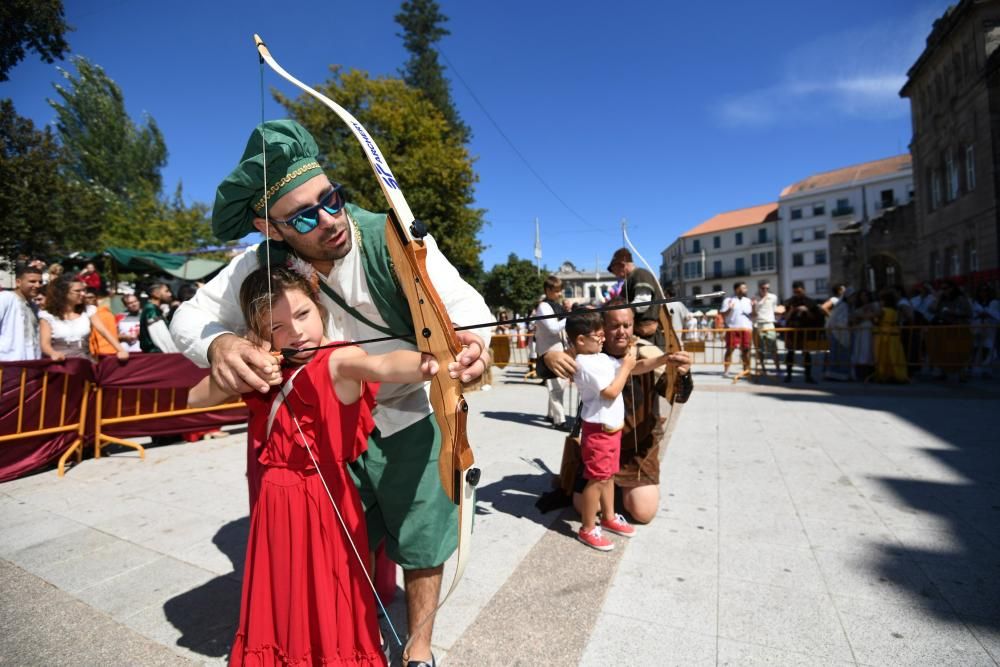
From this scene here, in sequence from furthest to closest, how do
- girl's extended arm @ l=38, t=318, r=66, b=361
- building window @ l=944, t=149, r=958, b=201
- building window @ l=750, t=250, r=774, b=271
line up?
building window @ l=750, t=250, r=774, b=271
building window @ l=944, t=149, r=958, b=201
girl's extended arm @ l=38, t=318, r=66, b=361

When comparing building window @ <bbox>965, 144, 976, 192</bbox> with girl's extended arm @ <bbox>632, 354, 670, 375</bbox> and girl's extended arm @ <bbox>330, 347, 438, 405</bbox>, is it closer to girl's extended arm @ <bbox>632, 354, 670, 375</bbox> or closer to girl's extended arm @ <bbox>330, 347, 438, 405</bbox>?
girl's extended arm @ <bbox>632, 354, 670, 375</bbox>

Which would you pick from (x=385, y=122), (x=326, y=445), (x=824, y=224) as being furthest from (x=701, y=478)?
(x=824, y=224)

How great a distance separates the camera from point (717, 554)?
2.71 m

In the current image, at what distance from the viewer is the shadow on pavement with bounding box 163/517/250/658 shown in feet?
6.70

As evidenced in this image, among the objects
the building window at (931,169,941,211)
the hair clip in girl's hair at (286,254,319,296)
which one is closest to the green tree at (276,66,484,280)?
the hair clip in girl's hair at (286,254,319,296)

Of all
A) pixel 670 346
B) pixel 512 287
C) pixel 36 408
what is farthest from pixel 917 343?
pixel 512 287

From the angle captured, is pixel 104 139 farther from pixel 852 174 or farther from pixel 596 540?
pixel 852 174

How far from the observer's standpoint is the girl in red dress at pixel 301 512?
1.49 metres

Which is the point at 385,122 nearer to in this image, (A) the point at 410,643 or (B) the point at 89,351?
(B) the point at 89,351

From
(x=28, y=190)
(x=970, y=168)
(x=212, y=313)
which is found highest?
(x=970, y=168)

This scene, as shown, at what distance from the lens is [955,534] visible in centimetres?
287

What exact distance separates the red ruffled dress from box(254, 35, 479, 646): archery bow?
324 millimetres

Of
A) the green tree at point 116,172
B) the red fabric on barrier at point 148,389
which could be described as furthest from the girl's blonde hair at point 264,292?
the green tree at point 116,172

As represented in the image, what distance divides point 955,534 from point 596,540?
2098 millimetres
